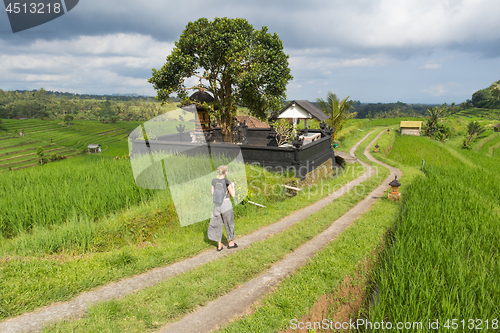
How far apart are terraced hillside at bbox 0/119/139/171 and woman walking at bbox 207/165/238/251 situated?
14964 mm

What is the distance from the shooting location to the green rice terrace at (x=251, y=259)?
11.0 feet

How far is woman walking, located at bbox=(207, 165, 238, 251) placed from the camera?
543cm

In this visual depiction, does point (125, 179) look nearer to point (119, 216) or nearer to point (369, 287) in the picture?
point (119, 216)

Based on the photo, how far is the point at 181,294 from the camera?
3992 millimetres

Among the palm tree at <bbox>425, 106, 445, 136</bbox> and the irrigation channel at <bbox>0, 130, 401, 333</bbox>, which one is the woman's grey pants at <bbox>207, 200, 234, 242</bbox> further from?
the palm tree at <bbox>425, 106, 445, 136</bbox>

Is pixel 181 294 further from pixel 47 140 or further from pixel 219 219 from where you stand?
pixel 47 140

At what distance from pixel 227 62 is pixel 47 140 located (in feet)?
66.9

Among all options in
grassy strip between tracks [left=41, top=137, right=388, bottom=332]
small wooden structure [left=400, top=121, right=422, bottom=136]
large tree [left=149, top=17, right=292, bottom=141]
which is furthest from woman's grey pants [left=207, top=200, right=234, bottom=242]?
small wooden structure [left=400, top=121, right=422, bottom=136]

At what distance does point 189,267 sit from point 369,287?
11.3 ft

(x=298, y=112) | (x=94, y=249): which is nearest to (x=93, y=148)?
(x=298, y=112)

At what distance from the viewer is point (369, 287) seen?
4.11 metres

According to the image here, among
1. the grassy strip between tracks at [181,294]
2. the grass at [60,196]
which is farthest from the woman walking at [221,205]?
the grass at [60,196]

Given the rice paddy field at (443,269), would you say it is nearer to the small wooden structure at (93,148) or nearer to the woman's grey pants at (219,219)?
the woman's grey pants at (219,219)

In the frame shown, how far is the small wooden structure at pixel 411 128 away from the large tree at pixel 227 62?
127 ft
